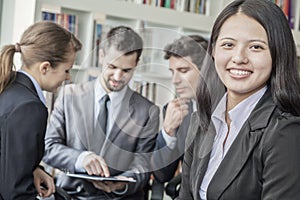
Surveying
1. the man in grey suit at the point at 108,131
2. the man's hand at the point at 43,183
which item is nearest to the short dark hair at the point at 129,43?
the man in grey suit at the point at 108,131

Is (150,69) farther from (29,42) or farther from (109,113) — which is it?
(29,42)

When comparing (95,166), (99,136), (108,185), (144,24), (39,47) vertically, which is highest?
(144,24)

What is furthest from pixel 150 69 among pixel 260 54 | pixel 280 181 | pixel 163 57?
pixel 280 181

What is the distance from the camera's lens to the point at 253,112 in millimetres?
1410

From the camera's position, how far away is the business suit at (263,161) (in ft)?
4.14

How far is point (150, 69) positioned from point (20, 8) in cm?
108

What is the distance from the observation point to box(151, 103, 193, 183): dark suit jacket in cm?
237

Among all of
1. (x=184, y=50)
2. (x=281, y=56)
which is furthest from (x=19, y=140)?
(x=281, y=56)

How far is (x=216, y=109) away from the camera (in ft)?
5.19

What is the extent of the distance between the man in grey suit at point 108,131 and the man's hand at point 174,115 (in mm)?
55

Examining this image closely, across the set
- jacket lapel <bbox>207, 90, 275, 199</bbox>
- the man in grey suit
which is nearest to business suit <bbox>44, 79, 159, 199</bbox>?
the man in grey suit

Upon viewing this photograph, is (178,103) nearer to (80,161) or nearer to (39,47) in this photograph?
(80,161)

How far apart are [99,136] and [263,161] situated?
1.18 metres

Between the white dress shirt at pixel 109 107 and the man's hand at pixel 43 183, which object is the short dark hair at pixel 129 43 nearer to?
the white dress shirt at pixel 109 107
